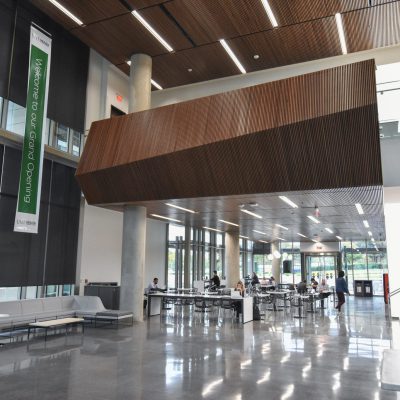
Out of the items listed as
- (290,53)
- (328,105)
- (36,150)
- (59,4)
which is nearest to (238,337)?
(328,105)

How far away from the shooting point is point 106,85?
15.0m

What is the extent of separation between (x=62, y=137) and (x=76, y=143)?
2.08 ft

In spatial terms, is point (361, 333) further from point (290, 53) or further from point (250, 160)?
point (290, 53)

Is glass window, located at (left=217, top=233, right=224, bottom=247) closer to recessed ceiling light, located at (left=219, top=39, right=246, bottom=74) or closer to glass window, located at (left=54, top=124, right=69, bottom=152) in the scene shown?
recessed ceiling light, located at (left=219, top=39, right=246, bottom=74)

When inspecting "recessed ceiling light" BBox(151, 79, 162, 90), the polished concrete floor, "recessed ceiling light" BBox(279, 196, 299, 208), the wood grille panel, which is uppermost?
"recessed ceiling light" BBox(151, 79, 162, 90)

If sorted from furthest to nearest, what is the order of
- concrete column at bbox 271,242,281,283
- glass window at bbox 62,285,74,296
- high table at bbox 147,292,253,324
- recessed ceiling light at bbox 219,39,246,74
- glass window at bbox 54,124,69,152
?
concrete column at bbox 271,242,281,283 < glass window at bbox 62,285,74,296 < glass window at bbox 54,124,69,152 < recessed ceiling light at bbox 219,39,246,74 < high table at bbox 147,292,253,324

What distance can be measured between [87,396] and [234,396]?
6.17 ft

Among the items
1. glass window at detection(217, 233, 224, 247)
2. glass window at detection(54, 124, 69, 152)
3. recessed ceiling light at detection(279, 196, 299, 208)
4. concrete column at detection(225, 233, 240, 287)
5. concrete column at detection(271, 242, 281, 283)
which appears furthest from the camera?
glass window at detection(217, 233, 224, 247)

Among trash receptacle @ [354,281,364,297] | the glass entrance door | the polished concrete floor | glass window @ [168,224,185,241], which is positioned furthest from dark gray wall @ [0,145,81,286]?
trash receptacle @ [354,281,364,297]

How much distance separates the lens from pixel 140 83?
42.1 feet

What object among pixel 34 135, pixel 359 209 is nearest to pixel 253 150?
pixel 359 209

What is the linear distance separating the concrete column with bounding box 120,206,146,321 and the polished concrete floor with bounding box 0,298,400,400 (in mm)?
1279

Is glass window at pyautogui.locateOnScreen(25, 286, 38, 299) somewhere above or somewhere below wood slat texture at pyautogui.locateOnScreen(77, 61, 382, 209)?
below

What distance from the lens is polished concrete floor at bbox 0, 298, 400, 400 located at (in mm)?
5211
